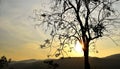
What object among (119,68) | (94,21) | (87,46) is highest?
(94,21)

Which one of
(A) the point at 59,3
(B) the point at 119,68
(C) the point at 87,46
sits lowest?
(B) the point at 119,68

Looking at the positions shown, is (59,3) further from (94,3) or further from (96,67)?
(96,67)

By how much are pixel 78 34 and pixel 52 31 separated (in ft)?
8.61

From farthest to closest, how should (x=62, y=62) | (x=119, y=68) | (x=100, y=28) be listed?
(x=62, y=62) → (x=119, y=68) → (x=100, y=28)

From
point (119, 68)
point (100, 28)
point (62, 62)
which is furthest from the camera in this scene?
point (62, 62)

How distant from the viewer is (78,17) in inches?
1230

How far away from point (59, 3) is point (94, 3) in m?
3.47

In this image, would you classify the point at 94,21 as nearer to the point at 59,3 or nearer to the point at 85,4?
the point at 85,4

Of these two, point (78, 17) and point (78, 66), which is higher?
point (78, 17)

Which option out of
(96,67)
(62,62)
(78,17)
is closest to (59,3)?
(78,17)

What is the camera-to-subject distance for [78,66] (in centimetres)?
5381

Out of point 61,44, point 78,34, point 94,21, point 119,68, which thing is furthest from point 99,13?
point 119,68

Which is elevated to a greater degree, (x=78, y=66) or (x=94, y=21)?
(x=94, y=21)

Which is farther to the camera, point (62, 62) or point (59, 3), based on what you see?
point (62, 62)
